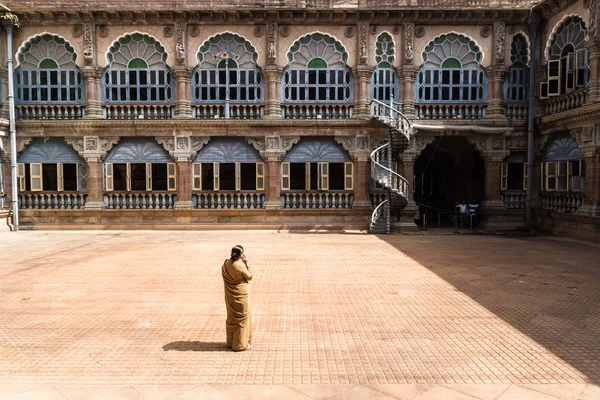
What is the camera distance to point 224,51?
20500 mm

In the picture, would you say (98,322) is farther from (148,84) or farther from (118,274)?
(148,84)

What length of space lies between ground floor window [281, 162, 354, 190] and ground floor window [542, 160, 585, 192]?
340 inches

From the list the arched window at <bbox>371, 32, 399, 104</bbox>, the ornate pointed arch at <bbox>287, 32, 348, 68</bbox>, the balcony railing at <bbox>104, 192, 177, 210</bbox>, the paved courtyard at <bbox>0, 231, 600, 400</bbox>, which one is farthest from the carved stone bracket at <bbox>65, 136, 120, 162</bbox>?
the arched window at <bbox>371, 32, 399, 104</bbox>

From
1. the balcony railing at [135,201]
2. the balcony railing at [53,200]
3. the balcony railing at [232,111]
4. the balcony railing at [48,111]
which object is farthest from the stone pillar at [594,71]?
the balcony railing at [53,200]

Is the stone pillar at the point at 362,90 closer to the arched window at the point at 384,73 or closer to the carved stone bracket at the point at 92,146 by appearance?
the arched window at the point at 384,73

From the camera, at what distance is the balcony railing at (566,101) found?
57.8ft

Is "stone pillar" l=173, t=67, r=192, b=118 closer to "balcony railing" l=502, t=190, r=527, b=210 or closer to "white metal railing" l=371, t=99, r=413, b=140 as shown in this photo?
"white metal railing" l=371, t=99, r=413, b=140

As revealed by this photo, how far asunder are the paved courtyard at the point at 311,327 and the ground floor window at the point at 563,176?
5.21 metres

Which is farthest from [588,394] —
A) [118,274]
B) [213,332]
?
[118,274]

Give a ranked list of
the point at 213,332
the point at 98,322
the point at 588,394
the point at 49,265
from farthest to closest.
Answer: the point at 49,265
the point at 98,322
the point at 213,332
the point at 588,394

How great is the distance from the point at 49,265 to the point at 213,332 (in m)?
7.60

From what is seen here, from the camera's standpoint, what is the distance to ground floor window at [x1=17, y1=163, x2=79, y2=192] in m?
20.7

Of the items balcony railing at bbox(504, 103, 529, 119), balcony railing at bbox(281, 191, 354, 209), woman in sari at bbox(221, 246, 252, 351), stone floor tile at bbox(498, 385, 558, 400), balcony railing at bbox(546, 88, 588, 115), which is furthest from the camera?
balcony railing at bbox(281, 191, 354, 209)

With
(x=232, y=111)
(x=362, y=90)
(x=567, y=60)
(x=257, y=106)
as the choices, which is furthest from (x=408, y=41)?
(x=232, y=111)
